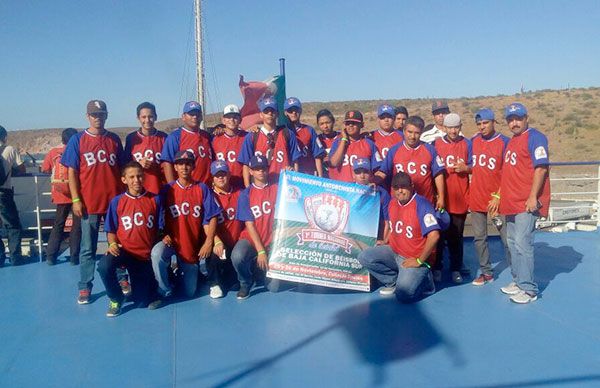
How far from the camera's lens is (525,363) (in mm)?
3500

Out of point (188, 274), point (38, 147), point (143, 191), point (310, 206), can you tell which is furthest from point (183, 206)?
point (38, 147)

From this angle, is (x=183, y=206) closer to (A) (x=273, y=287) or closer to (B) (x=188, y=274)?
(B) (x=188, y=274)

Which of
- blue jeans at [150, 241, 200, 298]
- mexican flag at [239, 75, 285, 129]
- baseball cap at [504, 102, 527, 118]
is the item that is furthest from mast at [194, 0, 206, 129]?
baseball cap at [504, 102, 527, 118]

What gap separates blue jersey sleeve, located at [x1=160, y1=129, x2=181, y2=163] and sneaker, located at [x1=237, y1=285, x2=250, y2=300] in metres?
1.55

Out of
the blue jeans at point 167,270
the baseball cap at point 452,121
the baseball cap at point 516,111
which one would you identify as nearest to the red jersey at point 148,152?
the blue jeans at point 167,270

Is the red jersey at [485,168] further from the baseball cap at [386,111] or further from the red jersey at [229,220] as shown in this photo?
the red jersey at [229,220]

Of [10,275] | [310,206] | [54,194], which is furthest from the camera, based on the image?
[54,194]

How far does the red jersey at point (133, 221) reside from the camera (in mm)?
4684

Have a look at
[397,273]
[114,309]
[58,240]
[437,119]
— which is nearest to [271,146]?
[397,273]

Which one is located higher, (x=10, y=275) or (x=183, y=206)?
(x=183, y=206)

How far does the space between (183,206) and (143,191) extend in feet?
1.36

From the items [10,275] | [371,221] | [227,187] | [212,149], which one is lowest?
[10,275]

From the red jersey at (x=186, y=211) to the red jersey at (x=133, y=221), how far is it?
0.72ft

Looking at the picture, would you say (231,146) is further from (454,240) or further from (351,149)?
(454,240)
